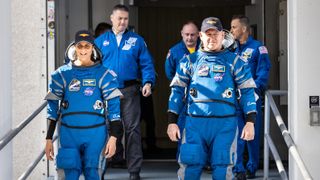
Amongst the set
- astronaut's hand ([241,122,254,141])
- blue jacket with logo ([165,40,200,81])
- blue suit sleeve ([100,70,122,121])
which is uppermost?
blue jacket with logo ([165,40,200,81])

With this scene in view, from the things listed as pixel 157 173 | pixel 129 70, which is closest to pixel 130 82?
pixel 129 70

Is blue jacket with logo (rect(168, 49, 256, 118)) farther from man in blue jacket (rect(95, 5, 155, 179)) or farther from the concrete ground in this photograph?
the concrete ground

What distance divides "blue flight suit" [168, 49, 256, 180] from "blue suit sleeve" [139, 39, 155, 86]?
141cm

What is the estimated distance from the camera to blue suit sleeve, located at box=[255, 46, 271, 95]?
6.80 metres

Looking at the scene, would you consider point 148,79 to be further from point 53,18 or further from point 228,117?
point 228,117

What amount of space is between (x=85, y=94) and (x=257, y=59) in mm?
2472

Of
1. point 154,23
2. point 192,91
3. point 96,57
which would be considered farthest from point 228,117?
point 154,23

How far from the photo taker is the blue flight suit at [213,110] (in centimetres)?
498

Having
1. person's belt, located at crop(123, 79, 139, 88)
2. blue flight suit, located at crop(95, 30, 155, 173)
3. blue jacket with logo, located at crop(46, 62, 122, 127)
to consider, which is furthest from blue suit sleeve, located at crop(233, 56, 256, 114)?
person's belt, located at crop(123, 79, 139, 88)

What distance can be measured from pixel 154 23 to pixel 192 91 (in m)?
5.32

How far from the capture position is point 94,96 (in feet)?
16.5

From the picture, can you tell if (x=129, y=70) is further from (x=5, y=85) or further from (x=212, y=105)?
(x=5, y=85)

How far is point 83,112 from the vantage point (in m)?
4.99

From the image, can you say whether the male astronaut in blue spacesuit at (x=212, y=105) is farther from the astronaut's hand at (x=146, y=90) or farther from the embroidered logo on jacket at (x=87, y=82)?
the astronaut's hand at (x=146, y=90)
